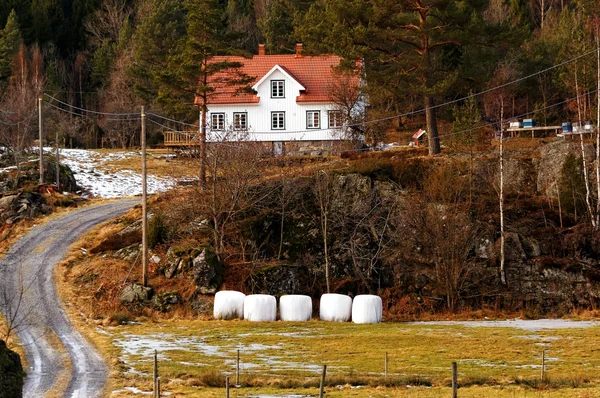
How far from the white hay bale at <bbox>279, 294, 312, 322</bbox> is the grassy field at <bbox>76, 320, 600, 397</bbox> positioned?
2.67 feet

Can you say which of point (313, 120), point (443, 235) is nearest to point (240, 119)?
point (313, 120)

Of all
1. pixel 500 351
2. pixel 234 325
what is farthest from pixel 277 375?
pixel 234 325

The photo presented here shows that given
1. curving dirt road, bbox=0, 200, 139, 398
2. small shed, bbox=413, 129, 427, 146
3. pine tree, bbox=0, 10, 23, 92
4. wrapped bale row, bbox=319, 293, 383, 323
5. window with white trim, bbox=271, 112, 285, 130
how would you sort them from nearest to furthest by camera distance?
curving dirt road, bbox=0, 200, 139, 398
wrapped bale row, bbox=319, 293, 383, 323
small shed, bbox=413, 129, 427, 146
window with white trim, bbox=271, 112, 285, 130
pine tree, bbox=0, 10, 23, 92

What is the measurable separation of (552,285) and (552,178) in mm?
7389

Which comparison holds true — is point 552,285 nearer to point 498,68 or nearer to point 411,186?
point 411,186

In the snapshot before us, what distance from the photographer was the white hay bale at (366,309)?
4266cm

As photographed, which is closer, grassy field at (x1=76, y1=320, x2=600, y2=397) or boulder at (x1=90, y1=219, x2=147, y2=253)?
grassy field at (x1=76, y1=320, x2=600, y2=397)

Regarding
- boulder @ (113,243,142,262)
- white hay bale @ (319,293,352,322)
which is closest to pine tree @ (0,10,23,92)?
boulder @ (113,243,142,262)

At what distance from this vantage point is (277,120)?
70.2m

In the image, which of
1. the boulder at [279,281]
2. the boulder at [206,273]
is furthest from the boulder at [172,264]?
the boulder at [279,281]

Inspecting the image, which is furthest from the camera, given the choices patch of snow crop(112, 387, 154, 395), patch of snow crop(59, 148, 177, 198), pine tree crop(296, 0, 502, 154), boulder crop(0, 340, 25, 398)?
patch of snow crop(59, 148, 177, 198)

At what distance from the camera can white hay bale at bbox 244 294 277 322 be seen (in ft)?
140

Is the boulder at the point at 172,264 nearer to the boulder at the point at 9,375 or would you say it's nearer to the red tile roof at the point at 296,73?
the red tile roof at the point at 296,73

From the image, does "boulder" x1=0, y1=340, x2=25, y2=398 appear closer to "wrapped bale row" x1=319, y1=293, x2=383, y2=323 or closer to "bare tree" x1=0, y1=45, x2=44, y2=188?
"wrapped bale row" x1=319, y1=293, x2=383, y2=323
